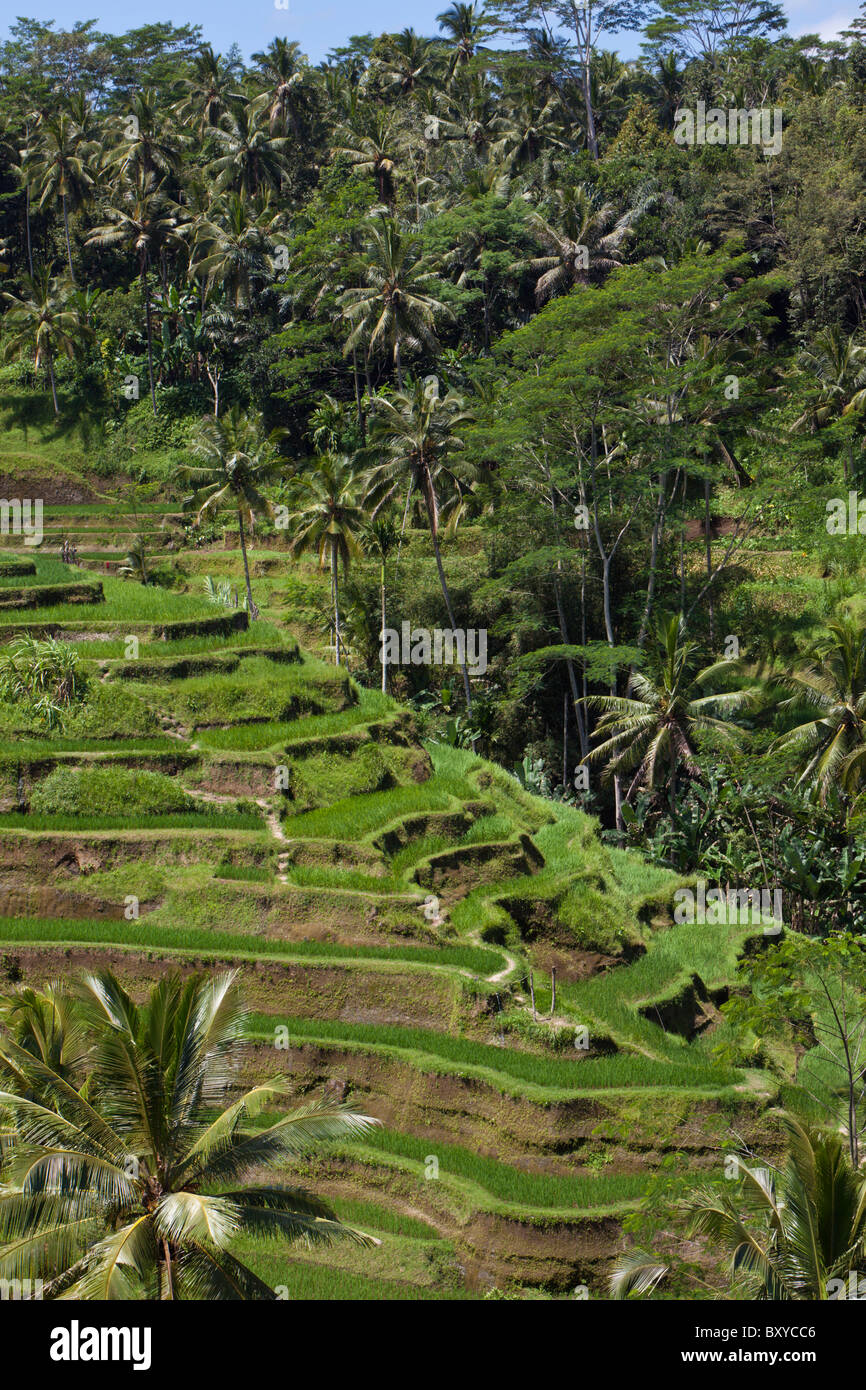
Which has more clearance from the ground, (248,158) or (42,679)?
(248,158)

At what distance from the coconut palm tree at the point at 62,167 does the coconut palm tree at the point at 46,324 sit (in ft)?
10.6

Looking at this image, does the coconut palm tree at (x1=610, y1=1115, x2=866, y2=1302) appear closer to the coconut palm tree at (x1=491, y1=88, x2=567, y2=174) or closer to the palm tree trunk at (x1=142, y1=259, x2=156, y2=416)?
the palm tree trunk at (x1=142, y1=259, x2=156, y2=416)

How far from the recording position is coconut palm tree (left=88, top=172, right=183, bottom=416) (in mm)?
61188

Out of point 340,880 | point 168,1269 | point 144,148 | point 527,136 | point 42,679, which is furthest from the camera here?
point 527,136

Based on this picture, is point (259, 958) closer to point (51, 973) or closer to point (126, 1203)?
point (51, 973)

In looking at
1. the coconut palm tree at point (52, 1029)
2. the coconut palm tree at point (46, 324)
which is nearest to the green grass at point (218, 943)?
the coconut palm tree at point (52, 1029)

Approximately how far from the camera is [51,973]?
Result: 2158cm

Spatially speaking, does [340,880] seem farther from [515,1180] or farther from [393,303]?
[393,303]

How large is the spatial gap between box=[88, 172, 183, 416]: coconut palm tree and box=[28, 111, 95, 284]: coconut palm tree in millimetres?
1963

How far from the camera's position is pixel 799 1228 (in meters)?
13.1

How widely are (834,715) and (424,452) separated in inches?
572

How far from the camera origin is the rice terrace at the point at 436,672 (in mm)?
15070

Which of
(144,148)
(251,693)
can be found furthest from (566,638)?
(144,148)
